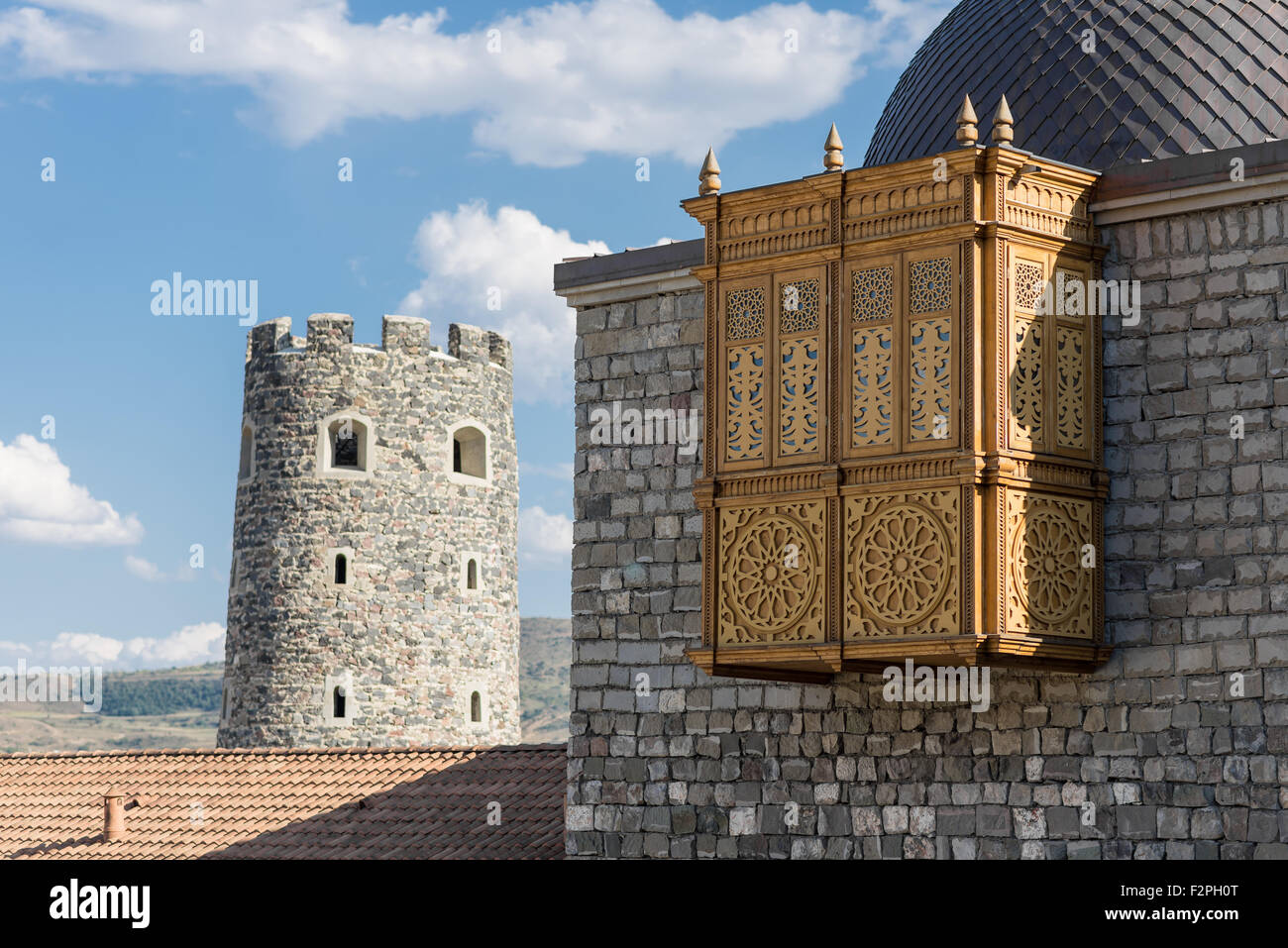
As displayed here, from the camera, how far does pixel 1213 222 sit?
11.1 meters

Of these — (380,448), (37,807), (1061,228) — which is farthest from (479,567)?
(1061,228)

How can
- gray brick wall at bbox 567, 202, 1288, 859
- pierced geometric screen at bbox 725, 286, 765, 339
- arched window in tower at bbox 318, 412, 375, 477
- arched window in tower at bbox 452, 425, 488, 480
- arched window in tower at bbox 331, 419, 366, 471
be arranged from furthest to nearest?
1. arched window in tower at bbox 452, 425, 488, 480
2. arched window in tower at bbox 331, 419, 366, 471
3. arched window in tower at bbox 318, 412, 375, 477
4. pierced geometric screen at bbox 725, 286, 765, 339
5. gray brick wall at bbox 567, 202, 1288, 859

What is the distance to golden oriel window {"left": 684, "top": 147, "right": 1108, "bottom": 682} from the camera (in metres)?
10.8

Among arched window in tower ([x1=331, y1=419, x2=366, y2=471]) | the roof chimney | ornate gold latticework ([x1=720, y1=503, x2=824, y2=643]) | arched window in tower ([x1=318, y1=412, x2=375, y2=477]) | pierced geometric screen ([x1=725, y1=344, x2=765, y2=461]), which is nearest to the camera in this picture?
ornate gold latticework ([x1=720, y1=503, x2=824, y2=643])

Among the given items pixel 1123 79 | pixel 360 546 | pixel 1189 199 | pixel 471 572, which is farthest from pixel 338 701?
pixel 1189 199

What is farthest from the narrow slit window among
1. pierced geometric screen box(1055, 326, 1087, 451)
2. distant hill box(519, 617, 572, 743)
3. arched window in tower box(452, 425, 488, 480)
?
distant hill box(519, 617, 572, 743)

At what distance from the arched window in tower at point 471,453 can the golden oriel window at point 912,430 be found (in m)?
21.7

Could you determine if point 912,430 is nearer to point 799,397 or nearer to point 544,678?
point 799,397

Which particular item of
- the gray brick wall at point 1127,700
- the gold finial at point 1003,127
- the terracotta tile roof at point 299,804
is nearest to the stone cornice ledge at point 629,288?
the gray brick wall at point 1127,700

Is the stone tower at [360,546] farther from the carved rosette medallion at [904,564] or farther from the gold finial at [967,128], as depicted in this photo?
the gold finial at [967,128]

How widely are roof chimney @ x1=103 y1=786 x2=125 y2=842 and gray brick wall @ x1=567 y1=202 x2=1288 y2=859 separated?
22.1ft

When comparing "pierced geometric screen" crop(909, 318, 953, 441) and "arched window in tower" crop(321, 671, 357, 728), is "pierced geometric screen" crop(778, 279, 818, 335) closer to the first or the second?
"pierced geometric screen" crop(909, 318, 953, 441)

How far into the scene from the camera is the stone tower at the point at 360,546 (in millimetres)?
31250
